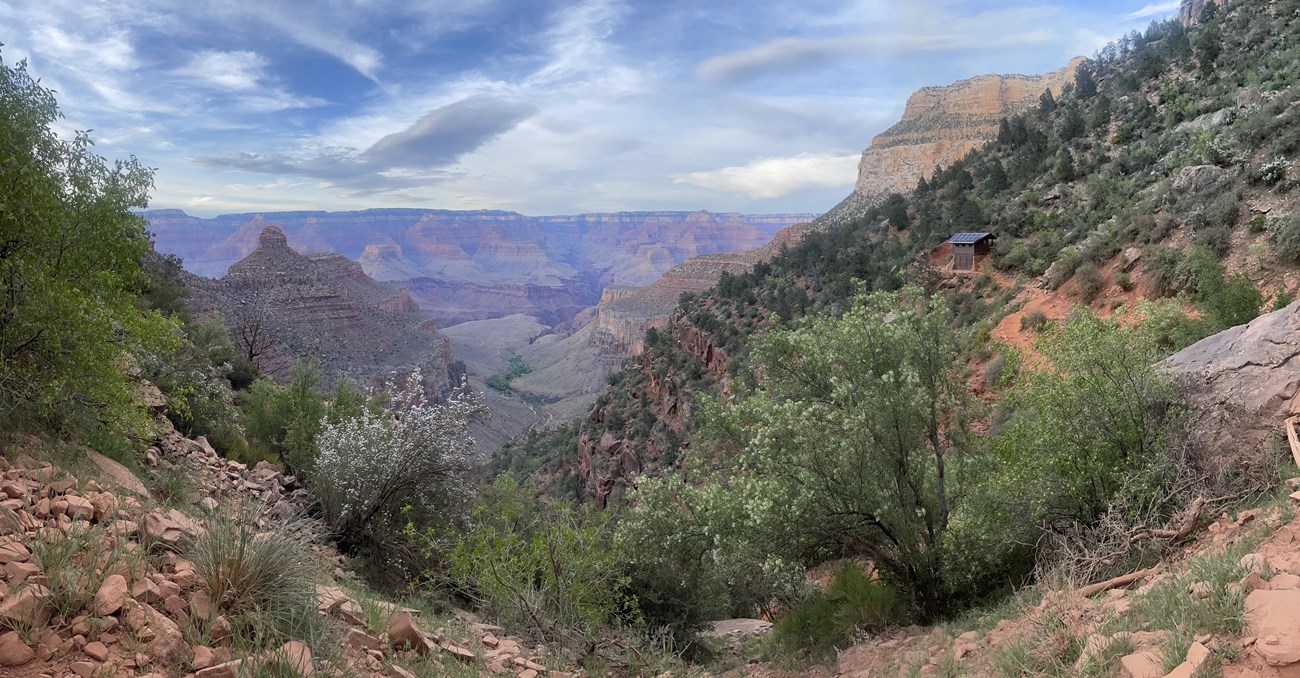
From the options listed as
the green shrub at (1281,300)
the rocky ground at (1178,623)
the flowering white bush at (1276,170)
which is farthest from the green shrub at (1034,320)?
the rocky ground at (1178,623)

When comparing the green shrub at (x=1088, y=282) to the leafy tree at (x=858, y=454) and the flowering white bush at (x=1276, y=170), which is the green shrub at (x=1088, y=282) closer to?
the flowering white bush at (x=1276, y=170)

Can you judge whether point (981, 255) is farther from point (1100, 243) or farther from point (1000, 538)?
point (1000, 538)

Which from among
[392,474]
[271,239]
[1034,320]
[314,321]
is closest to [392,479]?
[392,474]

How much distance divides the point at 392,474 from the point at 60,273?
5626mm

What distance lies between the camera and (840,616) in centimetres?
950

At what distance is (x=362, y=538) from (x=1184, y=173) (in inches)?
1083

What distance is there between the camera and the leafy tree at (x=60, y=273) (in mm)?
6691

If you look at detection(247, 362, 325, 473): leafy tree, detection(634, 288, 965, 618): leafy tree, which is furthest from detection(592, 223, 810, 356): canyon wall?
detection(634, 288, 965, 618): leafy tree

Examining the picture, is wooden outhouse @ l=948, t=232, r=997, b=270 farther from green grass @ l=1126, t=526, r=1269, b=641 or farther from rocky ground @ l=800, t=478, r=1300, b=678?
green grass @ l=1126, t=526, r=1269, b=641

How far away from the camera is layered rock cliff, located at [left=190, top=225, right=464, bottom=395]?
5431 centimetres

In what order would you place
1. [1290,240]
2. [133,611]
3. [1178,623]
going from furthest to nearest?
1. [1290,240]
2. [1178,623]
3. [133,611]

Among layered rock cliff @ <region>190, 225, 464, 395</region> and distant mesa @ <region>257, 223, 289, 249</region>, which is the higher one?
distant mesa @ <region>257, 223, 289, 249</region>

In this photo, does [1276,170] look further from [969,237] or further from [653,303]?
[653,303]

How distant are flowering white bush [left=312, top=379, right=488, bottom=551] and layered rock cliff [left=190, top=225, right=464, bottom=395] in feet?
132
